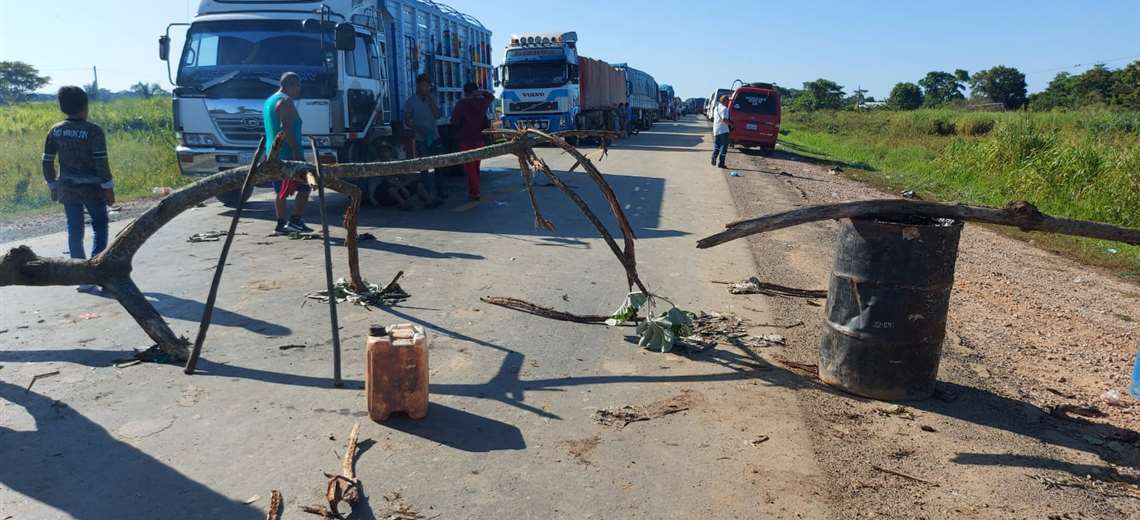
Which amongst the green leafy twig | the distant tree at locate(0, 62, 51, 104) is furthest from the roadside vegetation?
the distant tree at locate(0, 62, 51, 104)

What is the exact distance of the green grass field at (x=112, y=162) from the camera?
12.0 metres

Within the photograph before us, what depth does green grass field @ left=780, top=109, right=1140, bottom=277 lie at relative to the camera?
37.2 ft

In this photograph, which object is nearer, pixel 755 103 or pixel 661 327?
pixel 661 327

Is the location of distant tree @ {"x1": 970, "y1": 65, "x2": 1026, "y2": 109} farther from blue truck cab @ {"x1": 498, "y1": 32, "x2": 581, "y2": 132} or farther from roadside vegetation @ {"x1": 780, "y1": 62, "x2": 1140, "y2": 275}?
blue truck cab @ {"x1": 498, "y1": 32, "x2": 581, "y2": 132}

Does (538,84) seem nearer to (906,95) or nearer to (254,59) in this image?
(254,59)

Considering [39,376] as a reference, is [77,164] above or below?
above

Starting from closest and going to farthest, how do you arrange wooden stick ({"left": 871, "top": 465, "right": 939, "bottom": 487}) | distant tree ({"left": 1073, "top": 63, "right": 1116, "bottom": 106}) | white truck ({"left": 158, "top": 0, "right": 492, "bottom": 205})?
wooden stick ({"left": 871, "top": 465, "right": 939, "bottom": 487})
white truck ({"left": 158, "top": 0, "right": 492, "bottom": 205})
distant tree ({"left": 1073, "top": 63, "right": 1116, "bottom": 106})

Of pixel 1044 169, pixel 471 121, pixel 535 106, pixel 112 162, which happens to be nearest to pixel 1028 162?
pixel 1044 169

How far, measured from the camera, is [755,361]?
5105 millimetres

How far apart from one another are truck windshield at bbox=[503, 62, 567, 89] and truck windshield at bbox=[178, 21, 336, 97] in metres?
13.5

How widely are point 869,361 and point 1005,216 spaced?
3.78 ft

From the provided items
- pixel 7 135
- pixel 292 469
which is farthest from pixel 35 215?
pixel 7 135

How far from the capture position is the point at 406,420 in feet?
13.3

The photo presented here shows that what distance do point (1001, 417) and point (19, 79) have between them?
7002 centimetres
